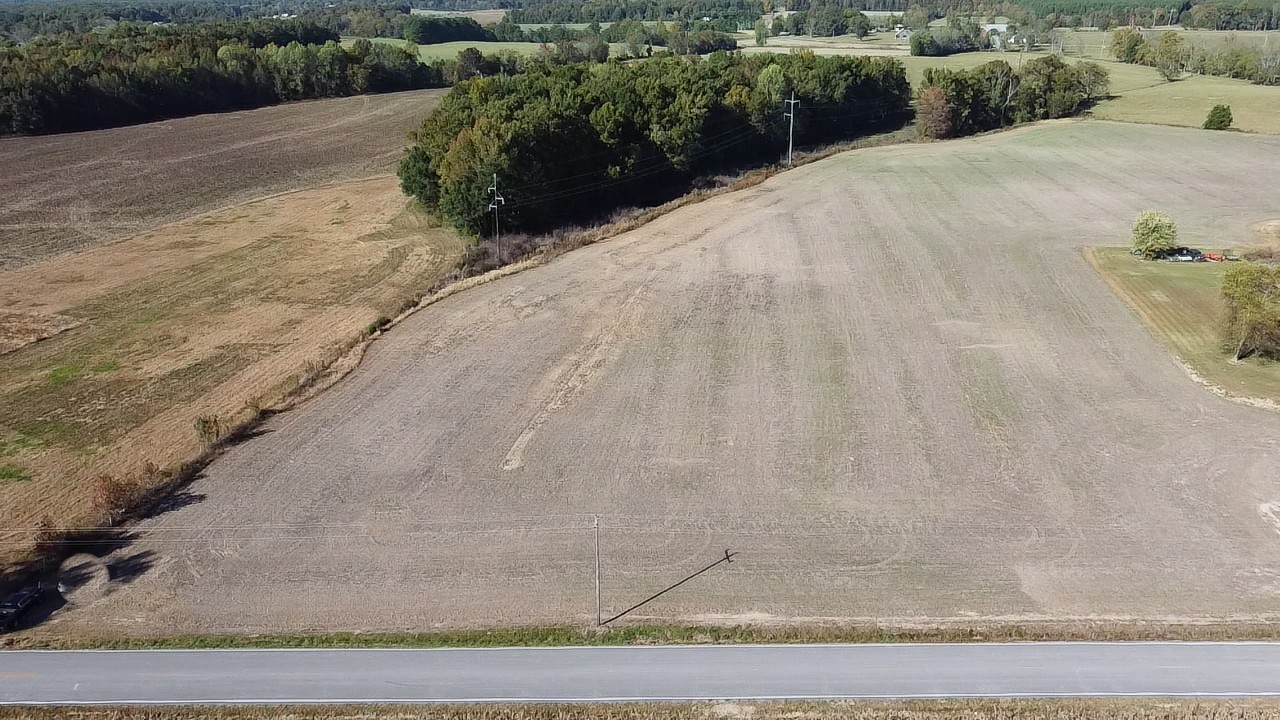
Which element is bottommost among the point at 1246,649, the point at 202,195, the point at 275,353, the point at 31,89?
the point at 1246,649

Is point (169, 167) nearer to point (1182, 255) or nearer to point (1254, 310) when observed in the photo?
point (1182, 255)

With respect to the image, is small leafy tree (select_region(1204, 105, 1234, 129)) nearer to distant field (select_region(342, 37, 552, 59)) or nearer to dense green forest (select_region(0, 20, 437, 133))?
dense green forest (select_region(0, 20, 437, 133))

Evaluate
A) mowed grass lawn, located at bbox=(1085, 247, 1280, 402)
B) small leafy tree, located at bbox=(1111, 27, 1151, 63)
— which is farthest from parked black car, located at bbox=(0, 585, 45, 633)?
small leafy tree, located at bbox=(1111, 27, 1151, 63)

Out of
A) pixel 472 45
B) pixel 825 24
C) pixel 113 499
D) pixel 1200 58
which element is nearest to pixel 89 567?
pixel 113 499

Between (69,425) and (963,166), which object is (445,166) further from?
(963,166)

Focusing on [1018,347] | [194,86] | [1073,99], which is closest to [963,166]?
[1073,99]

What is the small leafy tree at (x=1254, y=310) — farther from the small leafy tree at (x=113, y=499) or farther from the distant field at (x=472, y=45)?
the distant field at (x=472, y=45)
